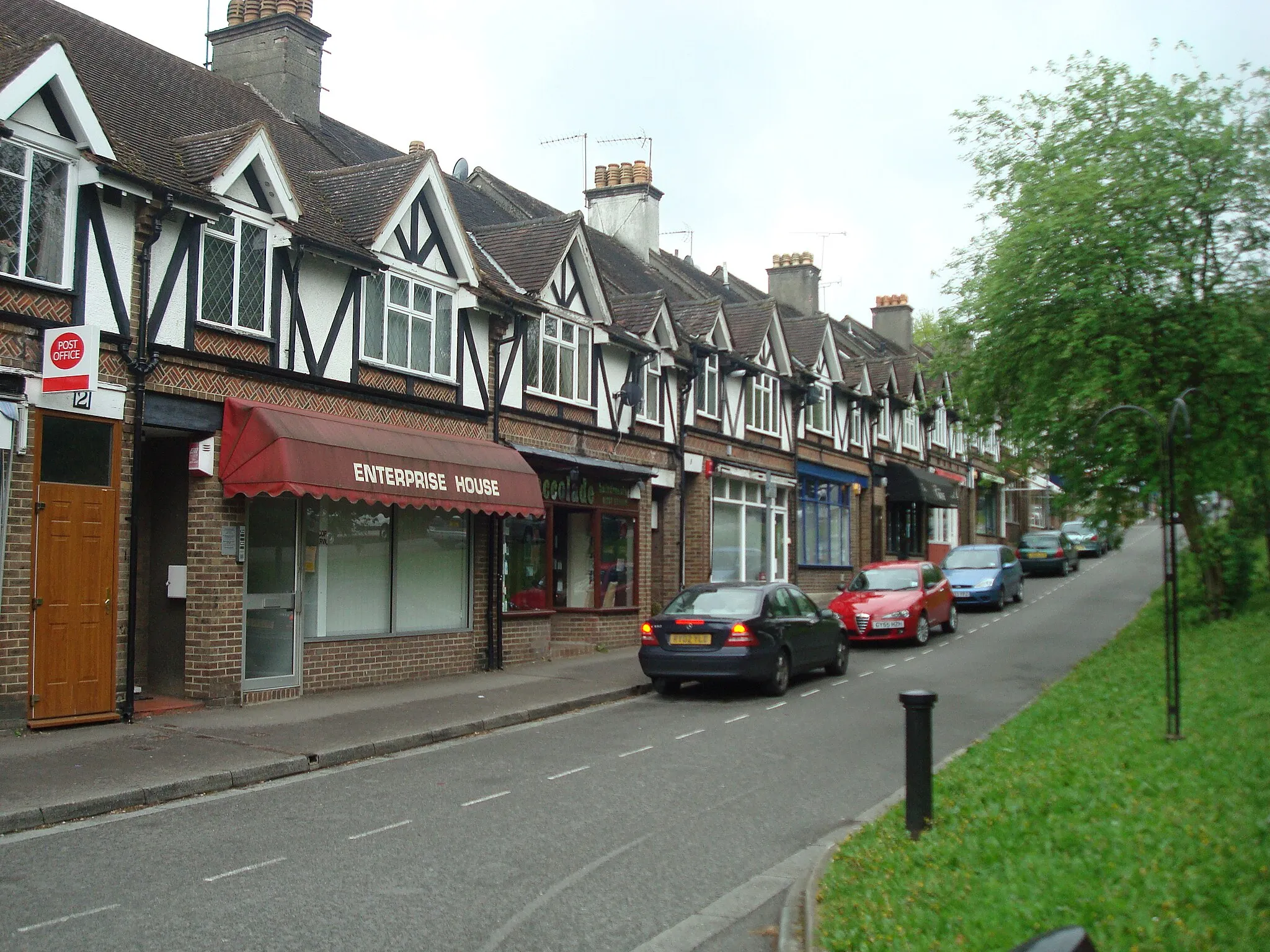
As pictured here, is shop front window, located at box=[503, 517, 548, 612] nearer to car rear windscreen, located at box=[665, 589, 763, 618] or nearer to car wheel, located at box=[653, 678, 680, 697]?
car wheel, located at box=[653, 678, 680, 697]

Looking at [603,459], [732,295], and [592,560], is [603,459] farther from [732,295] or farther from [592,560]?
[732,295]

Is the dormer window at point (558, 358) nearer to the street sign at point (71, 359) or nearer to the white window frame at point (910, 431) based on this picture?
the street sign at point (71, 359)

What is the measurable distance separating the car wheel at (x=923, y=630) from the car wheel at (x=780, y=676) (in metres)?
6.46

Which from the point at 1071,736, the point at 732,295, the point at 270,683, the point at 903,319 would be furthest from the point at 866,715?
the point at 903,319

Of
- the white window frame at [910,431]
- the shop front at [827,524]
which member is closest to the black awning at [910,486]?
the white window frame at [910,431]

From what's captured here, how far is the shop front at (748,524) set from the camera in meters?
26.8

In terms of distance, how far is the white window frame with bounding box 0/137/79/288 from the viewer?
11188 mm

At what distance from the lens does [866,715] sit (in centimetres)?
1359

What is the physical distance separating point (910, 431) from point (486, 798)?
1421 inches

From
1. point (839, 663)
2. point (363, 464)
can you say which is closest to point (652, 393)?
point (839, 663)

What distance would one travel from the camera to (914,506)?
43188 mm

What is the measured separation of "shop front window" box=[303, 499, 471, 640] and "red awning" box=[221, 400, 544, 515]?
2.87 ft

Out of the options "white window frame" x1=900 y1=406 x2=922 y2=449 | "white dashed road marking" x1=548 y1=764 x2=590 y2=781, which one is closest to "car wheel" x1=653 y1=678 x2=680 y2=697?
"white dashed road marking" x1=548 y1=764 x2=590 y2=781

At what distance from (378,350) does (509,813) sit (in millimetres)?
8693
